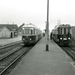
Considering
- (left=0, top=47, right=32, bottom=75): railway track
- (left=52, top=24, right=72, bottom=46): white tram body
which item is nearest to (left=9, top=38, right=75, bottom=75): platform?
(left=0, top=47, right=32, bottom=75): railway track

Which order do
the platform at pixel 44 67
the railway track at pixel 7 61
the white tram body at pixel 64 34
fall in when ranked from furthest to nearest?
the white tram body at pixel 64 34 → the railway track at pixel 7 61 → the platform at pixel 44 67

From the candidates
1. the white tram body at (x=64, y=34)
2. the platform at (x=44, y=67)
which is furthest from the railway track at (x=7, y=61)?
the white tram body at (x=64, y=34)

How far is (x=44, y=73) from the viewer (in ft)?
23.9

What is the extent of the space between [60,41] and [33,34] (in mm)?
4613

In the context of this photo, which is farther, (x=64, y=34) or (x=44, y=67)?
(x=64, y=34)

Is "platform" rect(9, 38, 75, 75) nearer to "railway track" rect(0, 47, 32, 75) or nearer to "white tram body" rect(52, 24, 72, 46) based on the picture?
"railway track" rect(0, 47, 32, 75)

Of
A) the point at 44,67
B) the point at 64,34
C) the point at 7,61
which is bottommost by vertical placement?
the point at 7,61

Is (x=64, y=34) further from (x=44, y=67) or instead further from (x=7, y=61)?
(x=44, y=67)

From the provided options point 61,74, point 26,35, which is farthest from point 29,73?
point 26,35

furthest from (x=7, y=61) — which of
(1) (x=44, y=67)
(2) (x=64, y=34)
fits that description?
(2) (x=64, y=34)

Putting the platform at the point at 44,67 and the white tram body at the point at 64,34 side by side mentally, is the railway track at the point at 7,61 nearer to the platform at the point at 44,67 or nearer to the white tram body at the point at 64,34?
the platform at the point at 44,67

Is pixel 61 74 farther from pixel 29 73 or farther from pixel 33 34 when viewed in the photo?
pixel 33 34

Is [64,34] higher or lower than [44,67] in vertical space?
higher

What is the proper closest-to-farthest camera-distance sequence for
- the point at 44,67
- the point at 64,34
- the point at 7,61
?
the point at 44,67
the point at 7,61
the point at 64,34
